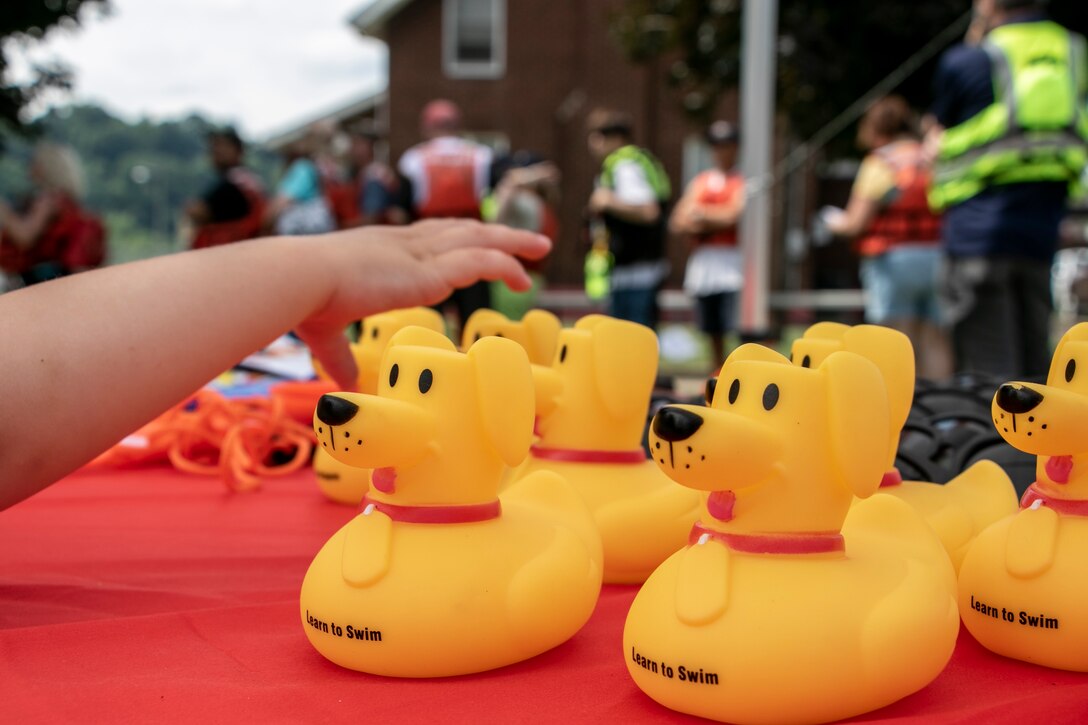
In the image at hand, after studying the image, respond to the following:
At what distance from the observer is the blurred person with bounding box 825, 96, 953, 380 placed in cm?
419

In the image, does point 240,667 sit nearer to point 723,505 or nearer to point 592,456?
point 723,505

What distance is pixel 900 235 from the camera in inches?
166

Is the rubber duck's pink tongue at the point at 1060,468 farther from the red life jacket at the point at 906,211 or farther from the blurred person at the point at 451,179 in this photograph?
the blurred person at the point at 451,179

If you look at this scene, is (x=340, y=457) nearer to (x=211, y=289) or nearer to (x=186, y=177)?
(x=211, y=289)

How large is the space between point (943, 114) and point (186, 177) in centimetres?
5056

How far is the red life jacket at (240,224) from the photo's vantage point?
5059 millimetres

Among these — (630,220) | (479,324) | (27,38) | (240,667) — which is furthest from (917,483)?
(27,38)

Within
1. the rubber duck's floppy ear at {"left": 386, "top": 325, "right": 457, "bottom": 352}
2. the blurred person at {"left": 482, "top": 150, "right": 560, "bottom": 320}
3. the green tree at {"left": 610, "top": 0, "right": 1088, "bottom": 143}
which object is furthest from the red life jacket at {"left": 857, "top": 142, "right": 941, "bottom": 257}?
the green tree at {"left": 610, "top": 0, "right": 1088, "bottom": 143}

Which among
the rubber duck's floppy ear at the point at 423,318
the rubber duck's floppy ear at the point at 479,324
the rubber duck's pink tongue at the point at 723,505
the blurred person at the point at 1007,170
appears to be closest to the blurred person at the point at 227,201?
the blurred person at the point at 1007,170

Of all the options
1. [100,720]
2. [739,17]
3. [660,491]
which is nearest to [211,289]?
[100,720]

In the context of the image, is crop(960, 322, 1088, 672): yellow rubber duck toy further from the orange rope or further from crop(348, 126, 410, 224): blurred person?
crop(348, 126, 410, 224): blurred person

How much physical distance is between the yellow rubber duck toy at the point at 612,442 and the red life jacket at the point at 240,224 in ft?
12.8

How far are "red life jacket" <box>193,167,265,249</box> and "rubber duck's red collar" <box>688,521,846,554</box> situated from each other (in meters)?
4.42

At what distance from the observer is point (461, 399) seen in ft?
3.34
